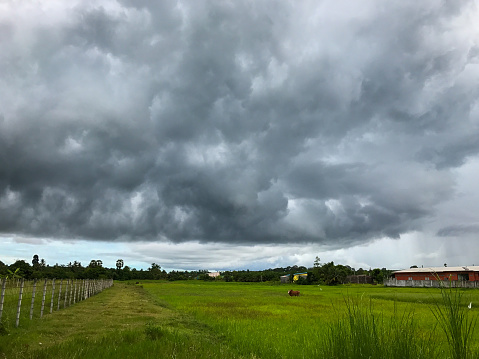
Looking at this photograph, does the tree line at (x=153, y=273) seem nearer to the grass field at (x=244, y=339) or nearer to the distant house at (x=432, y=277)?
the distant house at (x=432, y=277)

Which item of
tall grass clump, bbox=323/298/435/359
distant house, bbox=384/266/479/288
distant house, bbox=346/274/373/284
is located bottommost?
distant house, bbox=346/274/373/284

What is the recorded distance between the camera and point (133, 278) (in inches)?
4830

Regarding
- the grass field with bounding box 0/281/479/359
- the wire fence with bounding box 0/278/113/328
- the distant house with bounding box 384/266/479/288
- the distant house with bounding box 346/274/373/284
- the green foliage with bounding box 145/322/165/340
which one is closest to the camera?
the grass field with bounding box 0/281/479/359

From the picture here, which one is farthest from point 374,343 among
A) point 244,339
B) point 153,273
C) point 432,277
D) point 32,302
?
point 153,273

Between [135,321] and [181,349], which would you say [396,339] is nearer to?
[181,349]

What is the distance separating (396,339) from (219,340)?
A: 868 cm

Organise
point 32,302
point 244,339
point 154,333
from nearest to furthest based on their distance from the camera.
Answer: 1. point 154,333
2. point 244,339
3. point 32,302

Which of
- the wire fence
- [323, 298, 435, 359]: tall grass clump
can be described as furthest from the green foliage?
[323, 298, 435, 359]: tall grass clump

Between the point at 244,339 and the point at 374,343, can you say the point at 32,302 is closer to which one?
the point at 244,339

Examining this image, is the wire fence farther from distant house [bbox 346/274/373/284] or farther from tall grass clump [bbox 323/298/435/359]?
distant house [bbox 346/274/373/284]

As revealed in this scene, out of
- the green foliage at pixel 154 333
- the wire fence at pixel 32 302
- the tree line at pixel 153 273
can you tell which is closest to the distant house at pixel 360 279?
the tree line at pixel 153 273

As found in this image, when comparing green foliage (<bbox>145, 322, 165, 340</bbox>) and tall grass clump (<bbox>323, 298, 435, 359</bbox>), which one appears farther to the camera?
green foliage (<bbox>145, 322, 165, 340</bbox>)

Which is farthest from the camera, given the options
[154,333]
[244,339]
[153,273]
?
[153,273]

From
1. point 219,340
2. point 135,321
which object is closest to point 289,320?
point 219,340
